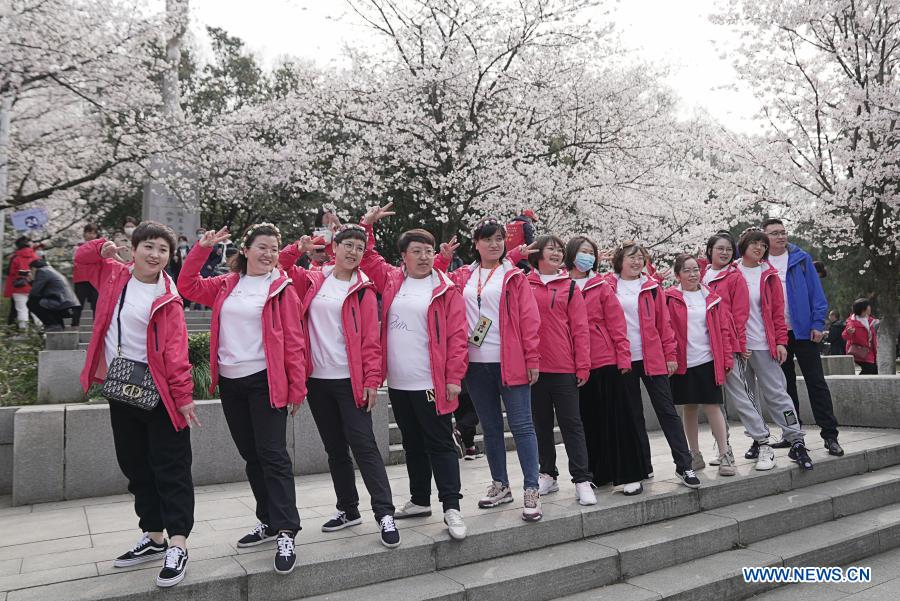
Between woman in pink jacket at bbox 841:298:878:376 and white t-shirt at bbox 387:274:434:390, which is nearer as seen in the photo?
white t-shirt at bbox 387:274:434:390

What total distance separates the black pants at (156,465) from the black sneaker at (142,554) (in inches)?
2.9

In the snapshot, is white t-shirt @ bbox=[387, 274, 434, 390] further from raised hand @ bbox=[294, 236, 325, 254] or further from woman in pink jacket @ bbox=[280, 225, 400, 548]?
raised hand @ bbox=[294, 236, 325, 254]

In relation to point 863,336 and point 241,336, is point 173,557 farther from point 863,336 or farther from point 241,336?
point 863,336

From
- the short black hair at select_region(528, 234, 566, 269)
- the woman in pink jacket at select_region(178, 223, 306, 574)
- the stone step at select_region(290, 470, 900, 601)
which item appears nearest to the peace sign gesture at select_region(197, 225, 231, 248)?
the woman in pink jacket at select_region(178, 223, 306, 574)

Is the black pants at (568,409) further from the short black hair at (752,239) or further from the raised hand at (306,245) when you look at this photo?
the short black hair at (752,239)

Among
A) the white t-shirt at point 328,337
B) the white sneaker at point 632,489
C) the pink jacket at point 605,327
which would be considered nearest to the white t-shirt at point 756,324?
the pink jacket at point 605,327

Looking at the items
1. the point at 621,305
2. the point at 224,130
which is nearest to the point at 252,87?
the point at 224,130

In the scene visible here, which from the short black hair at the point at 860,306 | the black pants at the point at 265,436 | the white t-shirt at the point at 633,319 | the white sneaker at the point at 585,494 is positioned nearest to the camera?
the black pants at the point at 265,436

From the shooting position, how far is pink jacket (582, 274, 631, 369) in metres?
4.85

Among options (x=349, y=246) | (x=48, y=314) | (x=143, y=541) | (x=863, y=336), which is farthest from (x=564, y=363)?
(x=48, y=314)

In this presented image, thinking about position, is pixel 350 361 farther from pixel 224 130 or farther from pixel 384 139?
pixel 224 130

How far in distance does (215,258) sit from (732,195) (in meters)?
12.7

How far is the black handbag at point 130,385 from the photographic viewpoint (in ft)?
11.0

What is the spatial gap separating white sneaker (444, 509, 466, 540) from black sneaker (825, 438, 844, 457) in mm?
3945
